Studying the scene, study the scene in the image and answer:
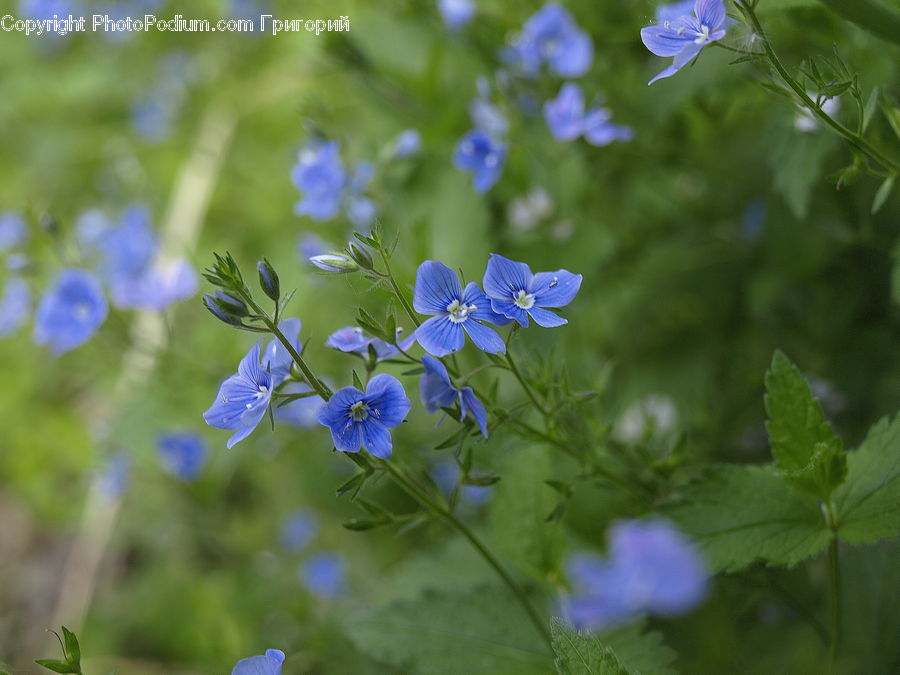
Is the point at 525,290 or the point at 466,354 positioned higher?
the point at 525,290

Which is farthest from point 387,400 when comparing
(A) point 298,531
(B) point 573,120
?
(A) point 298,531

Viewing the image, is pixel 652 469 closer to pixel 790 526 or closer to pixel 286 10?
pixel 790 526

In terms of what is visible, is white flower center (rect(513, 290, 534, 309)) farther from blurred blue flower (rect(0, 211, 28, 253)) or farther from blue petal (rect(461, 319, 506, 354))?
blurred blue flower (rect(0, 211, 28, 253))

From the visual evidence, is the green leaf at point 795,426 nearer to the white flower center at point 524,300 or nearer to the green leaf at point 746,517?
the green leaf at point 746,517

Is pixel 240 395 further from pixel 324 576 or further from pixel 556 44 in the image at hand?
pixel 324 576

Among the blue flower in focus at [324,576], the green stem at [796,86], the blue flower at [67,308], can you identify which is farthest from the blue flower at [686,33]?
the blue flower in focus at [324,576]

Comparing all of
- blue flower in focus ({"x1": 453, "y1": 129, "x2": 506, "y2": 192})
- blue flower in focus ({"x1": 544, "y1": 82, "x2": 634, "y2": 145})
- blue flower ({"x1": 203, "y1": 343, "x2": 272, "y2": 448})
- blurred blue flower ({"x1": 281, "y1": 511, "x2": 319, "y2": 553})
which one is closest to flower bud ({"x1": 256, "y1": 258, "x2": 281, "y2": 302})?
blue flower ({"x1": 203, "y1": 343, "x2": 272, "y2": 448})
